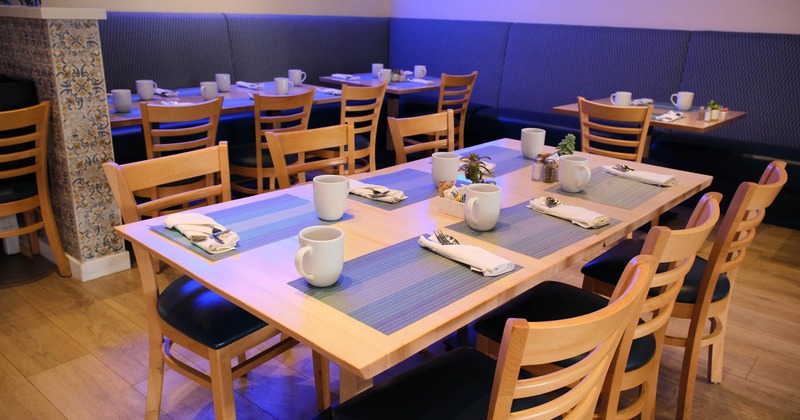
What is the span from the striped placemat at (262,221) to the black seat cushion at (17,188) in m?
1.67

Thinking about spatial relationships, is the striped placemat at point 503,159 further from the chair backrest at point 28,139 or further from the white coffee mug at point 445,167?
the chair backrest at point 28,139

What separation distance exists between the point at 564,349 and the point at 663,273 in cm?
58

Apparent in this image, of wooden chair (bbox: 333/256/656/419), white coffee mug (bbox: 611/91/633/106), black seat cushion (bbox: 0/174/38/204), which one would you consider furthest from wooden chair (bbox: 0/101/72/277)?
white coffee mug (bbox: 611/91/633/106)

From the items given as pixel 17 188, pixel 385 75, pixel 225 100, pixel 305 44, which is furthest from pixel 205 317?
Result: pixel 305 44

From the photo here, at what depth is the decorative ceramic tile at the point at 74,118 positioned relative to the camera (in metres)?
2.69

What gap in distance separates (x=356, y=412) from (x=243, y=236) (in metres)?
0.51

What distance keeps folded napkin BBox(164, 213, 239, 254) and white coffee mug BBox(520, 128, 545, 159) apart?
1.30 metres

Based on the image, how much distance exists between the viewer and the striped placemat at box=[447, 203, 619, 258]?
1497 mm

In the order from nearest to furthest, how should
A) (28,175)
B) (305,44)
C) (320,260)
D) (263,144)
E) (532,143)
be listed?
(320,260) → (532,143) → (28,175) → (263,144) → (305,44)

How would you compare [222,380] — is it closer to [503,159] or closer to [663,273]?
[663,273]

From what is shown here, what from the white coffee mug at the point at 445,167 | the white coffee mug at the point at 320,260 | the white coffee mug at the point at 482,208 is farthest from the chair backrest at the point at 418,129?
the white coffee mug at the point at 320,260

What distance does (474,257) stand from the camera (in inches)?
54.0

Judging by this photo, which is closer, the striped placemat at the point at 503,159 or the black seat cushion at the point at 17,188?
the striped placemat at the point at 503,159

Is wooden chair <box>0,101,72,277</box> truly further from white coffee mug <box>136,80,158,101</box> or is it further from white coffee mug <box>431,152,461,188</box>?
white coffee mug <box>431,152,461,188</box>
